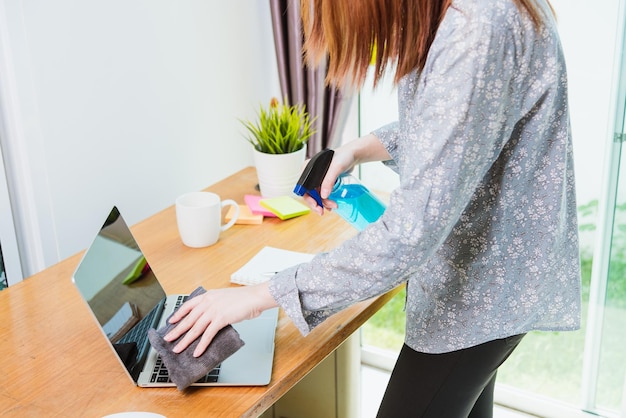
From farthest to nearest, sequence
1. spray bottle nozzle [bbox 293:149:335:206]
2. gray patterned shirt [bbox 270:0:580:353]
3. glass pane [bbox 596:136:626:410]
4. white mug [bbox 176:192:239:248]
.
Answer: glass pane [bbox 596:136:626:410]
white mug [bbox 176:192:239:248]
spray bottle nozzle [bbox 293:149:335:206]
gray patterned shirt [bbox 270:0:580:353]

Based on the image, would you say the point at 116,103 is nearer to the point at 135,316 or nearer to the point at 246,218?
the point at 246,218

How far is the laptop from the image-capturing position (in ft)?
3.40

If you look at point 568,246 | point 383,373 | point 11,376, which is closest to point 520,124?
point 568,246

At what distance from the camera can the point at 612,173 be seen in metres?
1.84

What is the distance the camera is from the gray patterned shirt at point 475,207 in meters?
0.84

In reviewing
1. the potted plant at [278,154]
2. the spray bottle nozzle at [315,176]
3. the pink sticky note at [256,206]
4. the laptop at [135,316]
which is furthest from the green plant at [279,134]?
the laptop at [135,316]

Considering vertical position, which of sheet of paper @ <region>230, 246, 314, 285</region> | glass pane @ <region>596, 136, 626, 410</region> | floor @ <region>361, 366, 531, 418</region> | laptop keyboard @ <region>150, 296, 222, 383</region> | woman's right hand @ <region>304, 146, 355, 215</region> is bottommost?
floor @ <region>361, 366, 531, 418</region>

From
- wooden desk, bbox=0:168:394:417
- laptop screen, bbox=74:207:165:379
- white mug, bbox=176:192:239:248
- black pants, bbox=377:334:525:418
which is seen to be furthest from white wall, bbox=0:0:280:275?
black pants, bbox=377:334:525:418

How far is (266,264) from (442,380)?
18.0 inches

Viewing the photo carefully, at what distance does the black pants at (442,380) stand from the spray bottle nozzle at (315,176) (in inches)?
13.2

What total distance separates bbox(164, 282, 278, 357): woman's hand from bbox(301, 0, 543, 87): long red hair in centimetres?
35

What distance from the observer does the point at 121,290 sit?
3.69ft

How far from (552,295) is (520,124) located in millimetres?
307

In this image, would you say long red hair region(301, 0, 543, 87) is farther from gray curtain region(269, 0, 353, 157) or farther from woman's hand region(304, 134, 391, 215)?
gray curtain region(269, 0, 353, 157)
